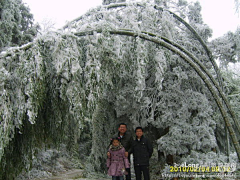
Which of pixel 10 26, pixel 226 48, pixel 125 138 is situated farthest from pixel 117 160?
pixel 10 26

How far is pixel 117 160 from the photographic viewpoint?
336 centimetres

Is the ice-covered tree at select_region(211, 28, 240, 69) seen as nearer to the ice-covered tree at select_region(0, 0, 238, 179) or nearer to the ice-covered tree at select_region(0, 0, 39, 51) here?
the ice-covered tree at select_region(0, 0, 238, 179)

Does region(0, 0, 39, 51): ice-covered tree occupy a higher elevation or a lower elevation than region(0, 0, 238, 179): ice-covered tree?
higher

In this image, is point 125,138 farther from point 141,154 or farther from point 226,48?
point 226,48

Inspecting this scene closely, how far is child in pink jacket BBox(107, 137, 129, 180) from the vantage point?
333cm

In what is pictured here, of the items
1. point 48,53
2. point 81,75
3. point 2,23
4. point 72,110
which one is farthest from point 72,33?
point 2,23

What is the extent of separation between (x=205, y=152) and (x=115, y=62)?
3657 mm

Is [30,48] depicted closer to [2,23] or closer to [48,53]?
[48,53]


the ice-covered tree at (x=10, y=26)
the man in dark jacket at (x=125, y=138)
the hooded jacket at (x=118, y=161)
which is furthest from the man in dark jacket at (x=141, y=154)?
the ice-covered tree at (x=10, y=26)

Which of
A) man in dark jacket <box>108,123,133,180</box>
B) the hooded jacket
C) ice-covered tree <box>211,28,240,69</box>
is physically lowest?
the hooded jacket

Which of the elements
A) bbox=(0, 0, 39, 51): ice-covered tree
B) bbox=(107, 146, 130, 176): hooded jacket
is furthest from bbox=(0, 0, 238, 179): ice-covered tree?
bbox=(0, 0, 39, 51): ice-covered tree

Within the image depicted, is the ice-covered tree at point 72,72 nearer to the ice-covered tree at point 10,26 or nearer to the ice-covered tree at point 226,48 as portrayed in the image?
the ice-covered tree at point 226,48

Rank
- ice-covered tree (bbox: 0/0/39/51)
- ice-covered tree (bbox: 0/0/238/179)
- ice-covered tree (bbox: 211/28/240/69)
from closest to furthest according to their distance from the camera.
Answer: ice-covered tree (bbox: 0/0/238/179), ice-covered tree (bbox: 211/28/240/69), ice-covered tree (bbox: 0/0/39/51)

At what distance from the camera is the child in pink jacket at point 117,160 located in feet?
10.9
